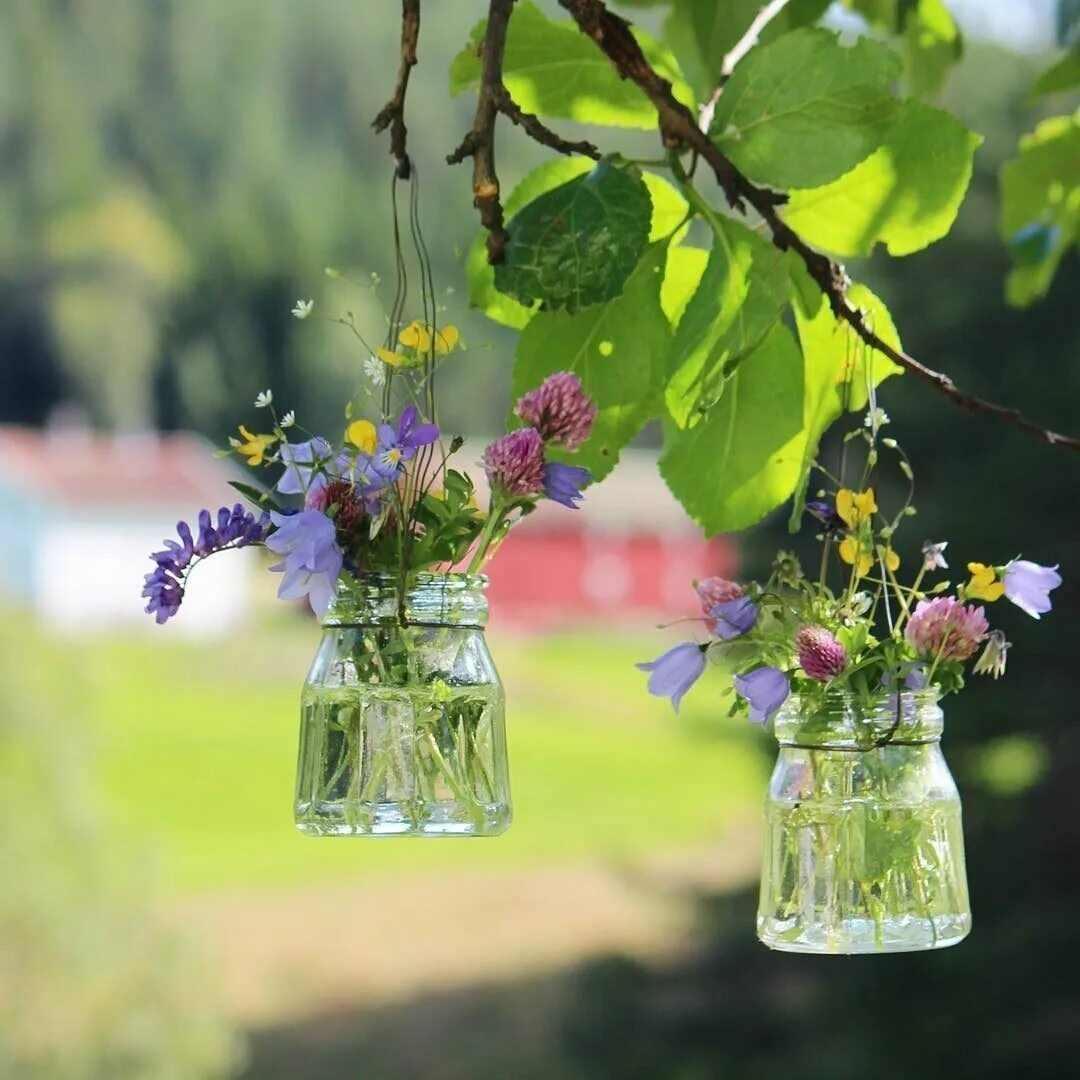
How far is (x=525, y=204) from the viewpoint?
2.00 ft

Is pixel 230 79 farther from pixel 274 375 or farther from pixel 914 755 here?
pixel 914 755

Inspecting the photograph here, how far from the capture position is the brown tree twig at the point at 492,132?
528 mm

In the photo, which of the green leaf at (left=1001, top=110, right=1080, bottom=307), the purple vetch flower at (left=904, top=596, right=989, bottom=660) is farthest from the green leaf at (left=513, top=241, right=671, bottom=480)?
the green leaf at (left=1001, top=110, right=1080, bottom=307)

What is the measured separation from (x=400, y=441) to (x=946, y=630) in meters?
0.19

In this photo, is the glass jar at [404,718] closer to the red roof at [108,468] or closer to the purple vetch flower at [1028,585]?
the purple vetch flower at [1028,585]

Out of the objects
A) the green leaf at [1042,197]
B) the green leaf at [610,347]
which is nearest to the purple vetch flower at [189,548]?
the green leaf at [610,347]

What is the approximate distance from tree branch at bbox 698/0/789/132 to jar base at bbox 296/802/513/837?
240 mm

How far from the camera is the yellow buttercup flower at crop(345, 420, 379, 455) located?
550 millimetres

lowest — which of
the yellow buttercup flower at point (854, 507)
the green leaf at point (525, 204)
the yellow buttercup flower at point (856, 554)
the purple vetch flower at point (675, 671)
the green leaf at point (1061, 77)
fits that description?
the purple vetch flower at point (675, 671)

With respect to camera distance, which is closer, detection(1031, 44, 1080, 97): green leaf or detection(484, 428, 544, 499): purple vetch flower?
detection(484, 428, 544, 499): purple vetch flower

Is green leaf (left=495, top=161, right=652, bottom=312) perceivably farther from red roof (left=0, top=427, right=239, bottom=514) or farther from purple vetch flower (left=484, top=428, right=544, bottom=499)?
red roof (left=0, top=427, right=239, bottom=514)

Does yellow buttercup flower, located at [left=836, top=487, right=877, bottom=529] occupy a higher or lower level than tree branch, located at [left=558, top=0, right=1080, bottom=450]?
lower

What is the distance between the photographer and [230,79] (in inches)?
829

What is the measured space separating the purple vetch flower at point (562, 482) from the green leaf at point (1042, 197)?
396mm
